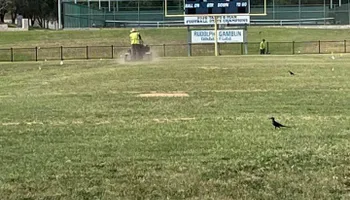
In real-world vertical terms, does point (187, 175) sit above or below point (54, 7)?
below

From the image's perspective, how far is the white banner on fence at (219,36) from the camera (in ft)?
144

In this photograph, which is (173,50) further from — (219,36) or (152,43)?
(219,36)

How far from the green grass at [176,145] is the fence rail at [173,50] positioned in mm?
32194

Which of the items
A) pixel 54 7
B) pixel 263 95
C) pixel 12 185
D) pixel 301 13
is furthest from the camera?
pixel 54 7

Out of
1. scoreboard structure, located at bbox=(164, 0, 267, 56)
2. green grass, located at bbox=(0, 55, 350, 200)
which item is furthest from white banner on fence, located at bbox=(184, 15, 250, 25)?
green grass, located at bbox=(0, 55, 350, 200)

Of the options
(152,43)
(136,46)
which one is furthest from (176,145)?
(152,43)

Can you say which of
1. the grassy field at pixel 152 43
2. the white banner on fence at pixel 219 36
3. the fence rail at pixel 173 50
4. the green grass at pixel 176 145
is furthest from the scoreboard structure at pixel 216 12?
the green grass at pixel 176 145

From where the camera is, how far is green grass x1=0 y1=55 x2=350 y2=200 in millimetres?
5820

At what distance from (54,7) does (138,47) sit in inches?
3124

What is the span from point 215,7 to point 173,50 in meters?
11.8

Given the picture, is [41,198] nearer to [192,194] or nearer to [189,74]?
[192,194]

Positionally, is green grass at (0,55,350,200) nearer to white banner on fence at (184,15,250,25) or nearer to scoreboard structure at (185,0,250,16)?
scoreboard structure at (185,0,250,16)

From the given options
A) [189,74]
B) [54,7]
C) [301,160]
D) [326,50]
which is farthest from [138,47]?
[54,7]

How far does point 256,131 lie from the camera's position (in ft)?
30.2
